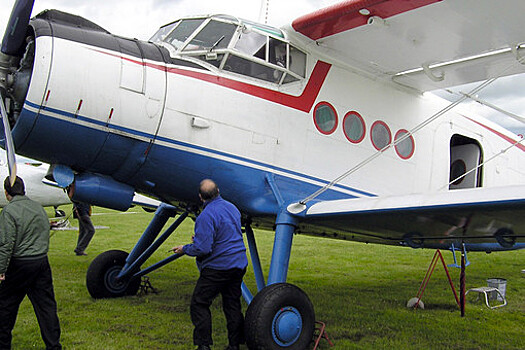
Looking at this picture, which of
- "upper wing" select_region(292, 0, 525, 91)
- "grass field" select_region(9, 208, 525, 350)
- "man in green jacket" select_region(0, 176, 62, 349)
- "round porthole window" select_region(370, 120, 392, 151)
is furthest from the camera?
"round porthole window" select_region(370, 120, 392, 151)

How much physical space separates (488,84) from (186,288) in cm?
519

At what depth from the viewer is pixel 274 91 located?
5.03 m

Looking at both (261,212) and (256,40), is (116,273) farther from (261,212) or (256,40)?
(256,40)

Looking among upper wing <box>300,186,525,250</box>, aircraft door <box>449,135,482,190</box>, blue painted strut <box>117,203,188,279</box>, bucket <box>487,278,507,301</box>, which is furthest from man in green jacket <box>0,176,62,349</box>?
bucket <box>487,278,507,301</box>

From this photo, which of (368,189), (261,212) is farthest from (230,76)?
(368,189)

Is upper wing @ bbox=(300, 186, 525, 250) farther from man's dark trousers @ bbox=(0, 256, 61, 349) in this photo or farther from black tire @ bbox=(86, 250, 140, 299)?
black tire @ bbox=(86, 250, 140, 299)

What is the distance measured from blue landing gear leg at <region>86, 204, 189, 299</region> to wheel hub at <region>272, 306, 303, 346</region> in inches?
100

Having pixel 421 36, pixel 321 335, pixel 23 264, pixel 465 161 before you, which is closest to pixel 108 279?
pixel 23 264

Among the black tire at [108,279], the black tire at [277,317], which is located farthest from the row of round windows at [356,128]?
the black tire at [108,279]

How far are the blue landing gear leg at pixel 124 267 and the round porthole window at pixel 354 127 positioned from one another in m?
2.50

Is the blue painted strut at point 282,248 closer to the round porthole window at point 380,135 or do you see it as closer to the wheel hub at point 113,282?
the round porthole window at point 380,135

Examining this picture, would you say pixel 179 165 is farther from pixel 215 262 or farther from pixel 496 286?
pixel 496 286

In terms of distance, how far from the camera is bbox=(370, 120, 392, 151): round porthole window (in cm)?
589

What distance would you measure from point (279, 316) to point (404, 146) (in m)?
3.13
